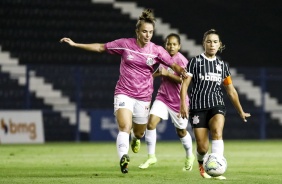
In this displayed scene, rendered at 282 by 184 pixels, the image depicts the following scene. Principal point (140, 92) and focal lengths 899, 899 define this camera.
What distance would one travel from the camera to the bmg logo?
73.5 ft

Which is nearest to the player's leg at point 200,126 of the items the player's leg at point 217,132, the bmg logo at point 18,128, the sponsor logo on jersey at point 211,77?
the player's leg at point 217,132

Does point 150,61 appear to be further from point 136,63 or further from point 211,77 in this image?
point 211,77

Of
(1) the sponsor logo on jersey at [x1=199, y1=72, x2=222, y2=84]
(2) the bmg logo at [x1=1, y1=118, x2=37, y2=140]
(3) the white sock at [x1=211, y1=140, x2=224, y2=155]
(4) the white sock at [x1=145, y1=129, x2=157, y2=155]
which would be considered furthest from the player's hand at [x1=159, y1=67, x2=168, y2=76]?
(2) the bmg logo at [x1=1, y1=118, x2=37, y2=140]

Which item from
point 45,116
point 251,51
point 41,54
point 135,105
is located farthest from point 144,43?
point 251,51

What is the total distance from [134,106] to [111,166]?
2.12 m

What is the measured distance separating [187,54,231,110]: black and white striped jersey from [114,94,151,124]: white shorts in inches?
38.8

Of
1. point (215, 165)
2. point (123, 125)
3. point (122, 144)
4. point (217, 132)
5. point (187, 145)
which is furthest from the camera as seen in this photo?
point (187, 145)

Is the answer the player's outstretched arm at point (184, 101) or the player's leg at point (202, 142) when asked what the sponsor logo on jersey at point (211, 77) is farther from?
the player's leg at point (202, 142)

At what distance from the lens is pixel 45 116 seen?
77.8 feet

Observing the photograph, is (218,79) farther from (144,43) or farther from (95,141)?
(95,141)

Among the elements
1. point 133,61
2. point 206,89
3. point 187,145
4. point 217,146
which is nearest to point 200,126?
point 217,146

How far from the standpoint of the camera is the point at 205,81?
1138 cm

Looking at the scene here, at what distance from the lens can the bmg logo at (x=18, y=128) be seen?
22.4 meters

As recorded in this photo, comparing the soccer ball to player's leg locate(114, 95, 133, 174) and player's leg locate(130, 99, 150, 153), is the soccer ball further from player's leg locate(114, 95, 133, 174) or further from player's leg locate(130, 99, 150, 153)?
player's leg locate(130, 99, 150, 153)
